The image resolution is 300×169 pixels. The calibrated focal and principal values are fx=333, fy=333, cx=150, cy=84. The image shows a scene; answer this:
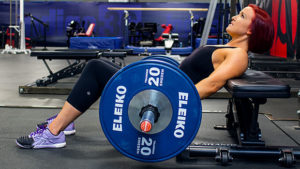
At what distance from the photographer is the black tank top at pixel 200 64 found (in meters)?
1.74

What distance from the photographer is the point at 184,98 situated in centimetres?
139

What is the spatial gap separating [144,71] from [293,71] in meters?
4.02

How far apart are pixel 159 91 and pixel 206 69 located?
1.45 ft

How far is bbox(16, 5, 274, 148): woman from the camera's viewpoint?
5.35 feet

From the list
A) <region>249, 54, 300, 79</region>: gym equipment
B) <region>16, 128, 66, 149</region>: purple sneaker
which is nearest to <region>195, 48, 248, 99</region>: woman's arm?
<region>16, 128, 66, 149</region>: purple sneaker

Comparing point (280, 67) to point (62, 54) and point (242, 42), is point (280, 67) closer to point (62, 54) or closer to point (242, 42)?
point (62, 54)

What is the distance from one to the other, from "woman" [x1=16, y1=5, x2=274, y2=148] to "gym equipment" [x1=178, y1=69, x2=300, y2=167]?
0.09 metres

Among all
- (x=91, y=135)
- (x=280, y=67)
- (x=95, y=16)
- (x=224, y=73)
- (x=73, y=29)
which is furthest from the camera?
(x=95, y=16)

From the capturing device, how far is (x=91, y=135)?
209 cm

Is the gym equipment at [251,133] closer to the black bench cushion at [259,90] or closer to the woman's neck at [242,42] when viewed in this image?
the black bench cushion at [259,90]

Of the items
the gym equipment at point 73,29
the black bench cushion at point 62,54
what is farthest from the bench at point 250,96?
the gym equipment at point 73,29

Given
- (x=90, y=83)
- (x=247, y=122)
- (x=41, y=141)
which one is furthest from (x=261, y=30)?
(x=41, y=141)

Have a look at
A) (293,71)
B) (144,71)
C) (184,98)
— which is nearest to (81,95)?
(144,71)

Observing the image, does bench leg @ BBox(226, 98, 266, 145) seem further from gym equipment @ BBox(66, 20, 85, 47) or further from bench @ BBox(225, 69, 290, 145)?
gym equipment @ BBox(66, 20, 85, 47)
